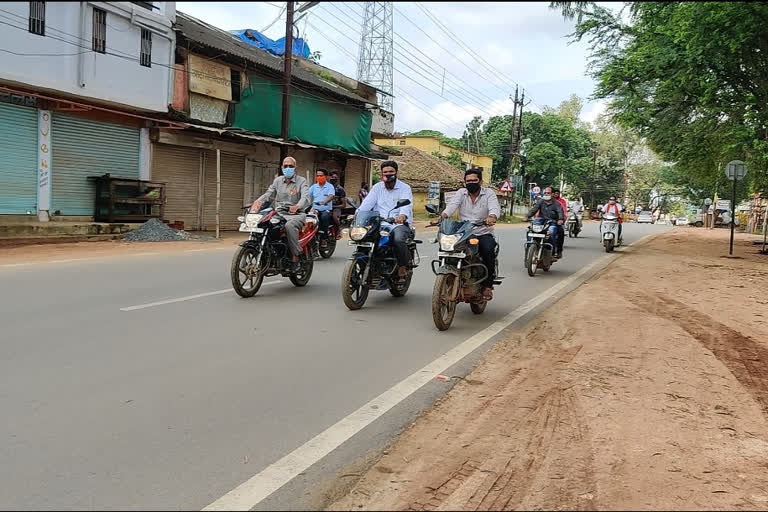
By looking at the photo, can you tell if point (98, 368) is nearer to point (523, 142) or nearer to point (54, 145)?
point (54, 145)

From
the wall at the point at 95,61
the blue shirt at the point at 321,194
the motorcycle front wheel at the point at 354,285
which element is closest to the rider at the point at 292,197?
the motorcycle front wheel at the point at 354,285

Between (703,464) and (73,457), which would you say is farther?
(703,464)

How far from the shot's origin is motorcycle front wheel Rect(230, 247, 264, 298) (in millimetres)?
8125

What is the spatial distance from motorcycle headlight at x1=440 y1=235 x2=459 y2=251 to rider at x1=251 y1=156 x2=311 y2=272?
99.5 inches

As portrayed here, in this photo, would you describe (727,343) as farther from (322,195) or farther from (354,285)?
(322,195)

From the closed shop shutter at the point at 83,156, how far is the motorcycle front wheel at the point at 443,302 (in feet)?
45.1

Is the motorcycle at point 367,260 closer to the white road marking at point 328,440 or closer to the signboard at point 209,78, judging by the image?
the white road marking at point 328,440

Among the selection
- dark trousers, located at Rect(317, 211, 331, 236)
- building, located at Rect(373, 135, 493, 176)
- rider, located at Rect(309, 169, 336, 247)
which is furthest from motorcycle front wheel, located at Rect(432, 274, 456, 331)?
building, located at Rect(373, 135, 493, 176)

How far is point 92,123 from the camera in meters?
17.5

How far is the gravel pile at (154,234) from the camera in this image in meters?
16.7

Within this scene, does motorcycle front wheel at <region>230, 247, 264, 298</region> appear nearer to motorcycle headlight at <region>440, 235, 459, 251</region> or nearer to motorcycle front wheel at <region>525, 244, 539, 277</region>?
motorcycle headlight at <region>440, 235, 459, 251</region>

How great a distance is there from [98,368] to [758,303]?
9.77 metres

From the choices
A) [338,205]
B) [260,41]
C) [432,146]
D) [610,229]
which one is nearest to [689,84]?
[610,229]

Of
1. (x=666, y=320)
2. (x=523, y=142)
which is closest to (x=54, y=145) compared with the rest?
(x=666, y=320)
